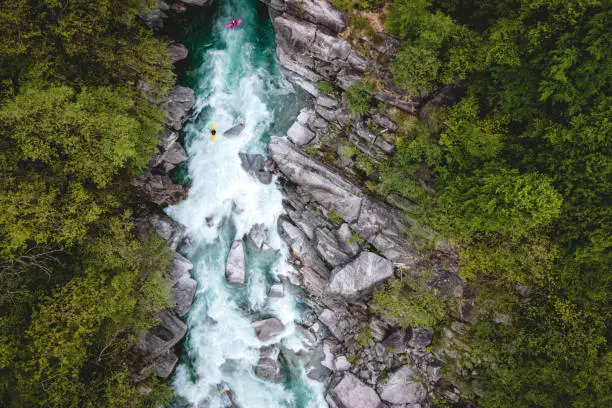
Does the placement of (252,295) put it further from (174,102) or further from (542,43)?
(542,43)

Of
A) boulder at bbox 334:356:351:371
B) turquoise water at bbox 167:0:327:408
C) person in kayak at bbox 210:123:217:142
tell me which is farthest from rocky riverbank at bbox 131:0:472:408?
person in kayak at bbox 210:123:217:142

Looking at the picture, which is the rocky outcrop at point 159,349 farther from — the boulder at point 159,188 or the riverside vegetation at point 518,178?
the riverside vegetation at point 518,178

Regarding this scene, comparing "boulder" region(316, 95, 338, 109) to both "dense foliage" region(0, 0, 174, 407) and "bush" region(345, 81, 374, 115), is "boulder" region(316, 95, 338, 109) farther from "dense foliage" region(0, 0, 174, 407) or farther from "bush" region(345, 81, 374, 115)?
"dense foliage" region(0, 0, 174, 407)

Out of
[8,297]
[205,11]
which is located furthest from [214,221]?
[205,11]

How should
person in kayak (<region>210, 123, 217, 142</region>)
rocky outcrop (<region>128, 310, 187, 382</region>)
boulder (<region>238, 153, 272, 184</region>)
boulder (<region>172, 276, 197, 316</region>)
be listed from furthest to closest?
person in kayak (<region>210, 123, 217, 142</region>) < boulder (<region>238, 153, 272, 184</region>) < boulder (<region>172, 276, 197, 316</region>) < rocky outcrop (<region>128, 310, 187, 382</region>)

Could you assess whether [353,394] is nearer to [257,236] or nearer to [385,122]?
[257,236]

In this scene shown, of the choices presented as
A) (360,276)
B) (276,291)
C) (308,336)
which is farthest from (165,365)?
(360,276)

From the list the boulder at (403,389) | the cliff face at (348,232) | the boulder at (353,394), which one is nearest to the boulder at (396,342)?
the cliff face at (348,232)

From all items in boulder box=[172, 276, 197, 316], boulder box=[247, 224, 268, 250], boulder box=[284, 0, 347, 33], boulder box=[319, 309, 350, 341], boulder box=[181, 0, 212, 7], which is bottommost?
boulder box=[172, 276, 197, 316]
